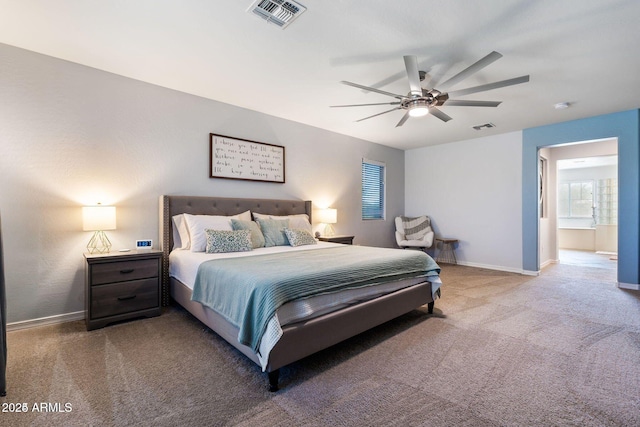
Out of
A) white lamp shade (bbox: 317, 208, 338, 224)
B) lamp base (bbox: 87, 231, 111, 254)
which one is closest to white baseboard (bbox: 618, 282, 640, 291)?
white lamp shade (bbox: 317, 208, 338, 224)

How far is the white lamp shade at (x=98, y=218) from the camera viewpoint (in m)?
2.81

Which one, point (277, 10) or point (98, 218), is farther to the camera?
point (98, 218)

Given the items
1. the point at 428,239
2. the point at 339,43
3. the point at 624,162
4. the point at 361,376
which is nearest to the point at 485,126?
the point at 624,162

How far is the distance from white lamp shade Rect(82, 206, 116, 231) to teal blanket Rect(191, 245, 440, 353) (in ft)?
3.70

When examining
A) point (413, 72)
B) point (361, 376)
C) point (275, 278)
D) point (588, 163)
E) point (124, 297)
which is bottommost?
point (361, 376)

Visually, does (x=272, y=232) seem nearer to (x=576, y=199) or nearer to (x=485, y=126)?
(x=485, y=126)

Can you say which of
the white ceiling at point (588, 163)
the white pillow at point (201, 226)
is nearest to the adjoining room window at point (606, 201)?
the white ceiling at point (588, 163)

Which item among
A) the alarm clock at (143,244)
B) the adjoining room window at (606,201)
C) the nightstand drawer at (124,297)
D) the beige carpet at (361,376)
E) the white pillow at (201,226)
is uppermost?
the adjoining room window at (606,201)

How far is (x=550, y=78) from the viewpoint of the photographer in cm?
322

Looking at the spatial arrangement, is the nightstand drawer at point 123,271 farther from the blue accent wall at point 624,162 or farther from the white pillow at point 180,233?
the blue accent wall at point 624,162

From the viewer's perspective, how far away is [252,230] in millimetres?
3633

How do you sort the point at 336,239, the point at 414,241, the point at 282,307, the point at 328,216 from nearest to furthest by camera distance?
1. the point at 282,307
2. the point at 336,239
3. the point at 328,216
4. the point at 414,241

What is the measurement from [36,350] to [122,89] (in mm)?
2601

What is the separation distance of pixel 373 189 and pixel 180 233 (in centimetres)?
406
